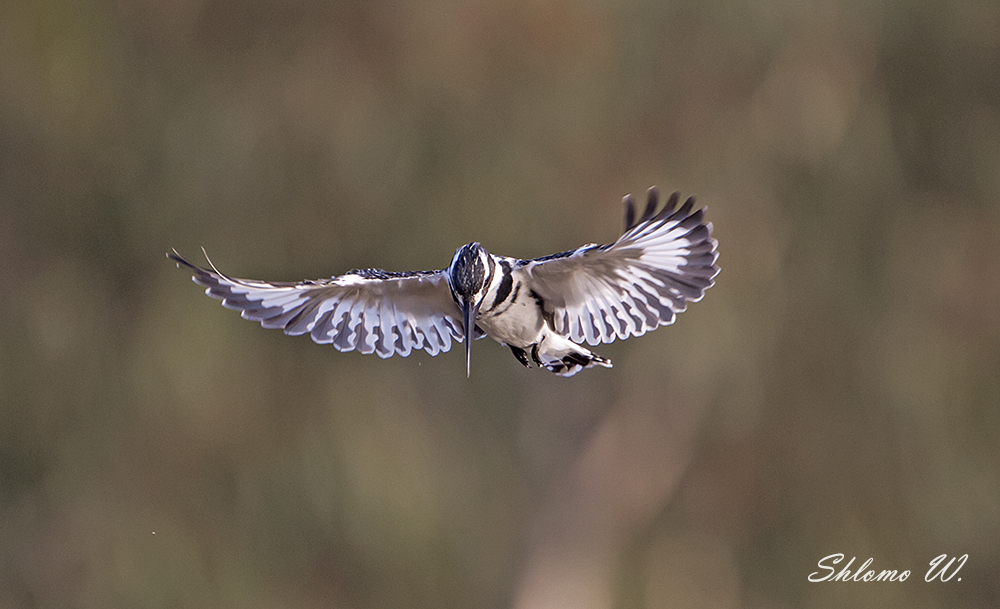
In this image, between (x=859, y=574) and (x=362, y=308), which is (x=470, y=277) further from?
(x=859, y=574)

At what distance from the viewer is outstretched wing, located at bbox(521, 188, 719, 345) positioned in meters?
1.88

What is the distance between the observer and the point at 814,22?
491 cm

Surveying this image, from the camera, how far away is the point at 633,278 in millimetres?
2033

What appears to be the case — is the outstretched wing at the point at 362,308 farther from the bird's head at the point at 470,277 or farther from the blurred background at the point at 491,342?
the blurred background at the point at 491,342

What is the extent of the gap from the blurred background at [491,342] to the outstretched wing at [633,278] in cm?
222

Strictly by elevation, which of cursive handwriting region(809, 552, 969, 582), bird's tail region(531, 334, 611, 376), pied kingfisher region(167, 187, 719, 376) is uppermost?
pied kingfisher region(167, 187, 719, 376)

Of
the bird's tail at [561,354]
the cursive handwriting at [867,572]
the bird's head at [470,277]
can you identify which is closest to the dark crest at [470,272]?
the bird's head at [470,277]

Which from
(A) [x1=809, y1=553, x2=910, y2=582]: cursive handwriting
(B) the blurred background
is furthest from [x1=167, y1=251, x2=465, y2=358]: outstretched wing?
(A) [x1=809, y1=553, x2=910, y2=582]: cursive handwriting

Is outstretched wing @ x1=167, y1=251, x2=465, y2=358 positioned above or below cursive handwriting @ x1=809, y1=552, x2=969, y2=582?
above

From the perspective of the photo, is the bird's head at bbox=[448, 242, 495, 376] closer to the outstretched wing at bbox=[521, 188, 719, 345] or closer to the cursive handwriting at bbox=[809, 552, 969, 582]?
the outstretched wing at bbox=[521, 188, 719, 345]

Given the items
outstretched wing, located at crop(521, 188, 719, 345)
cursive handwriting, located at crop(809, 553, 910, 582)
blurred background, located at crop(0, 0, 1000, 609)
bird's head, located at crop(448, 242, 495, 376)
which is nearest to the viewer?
bird's head, located at crop(448, 242, 495, 376)

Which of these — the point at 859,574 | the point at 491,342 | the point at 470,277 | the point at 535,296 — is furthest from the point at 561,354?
the point at 859,574

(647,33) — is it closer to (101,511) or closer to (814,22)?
(814,22)

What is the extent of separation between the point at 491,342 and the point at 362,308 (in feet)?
8.78
